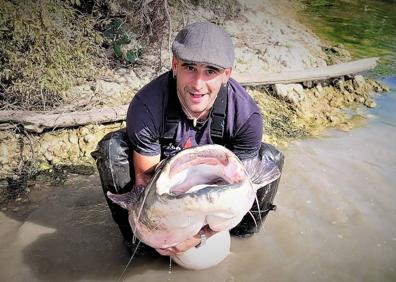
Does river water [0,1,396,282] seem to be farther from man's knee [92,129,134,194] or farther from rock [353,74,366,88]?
rock [353,74,366,88]

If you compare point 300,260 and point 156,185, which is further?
point 300,260

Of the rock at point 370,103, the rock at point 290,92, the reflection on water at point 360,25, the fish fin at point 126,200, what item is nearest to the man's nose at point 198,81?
the fish fin at point 126,200

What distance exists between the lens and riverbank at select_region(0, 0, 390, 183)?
3.89 m

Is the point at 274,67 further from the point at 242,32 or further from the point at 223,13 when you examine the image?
the point at 223,13

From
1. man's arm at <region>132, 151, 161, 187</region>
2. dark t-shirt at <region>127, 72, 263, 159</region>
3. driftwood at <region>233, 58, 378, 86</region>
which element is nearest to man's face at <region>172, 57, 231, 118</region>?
dark t-shirt at <region>127, 72, 263, 159</region>

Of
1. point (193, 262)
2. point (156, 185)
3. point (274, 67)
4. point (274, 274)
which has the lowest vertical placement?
point (274, 274)

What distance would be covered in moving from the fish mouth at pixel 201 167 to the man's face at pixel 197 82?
59 centimetres

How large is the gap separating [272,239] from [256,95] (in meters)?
2.59

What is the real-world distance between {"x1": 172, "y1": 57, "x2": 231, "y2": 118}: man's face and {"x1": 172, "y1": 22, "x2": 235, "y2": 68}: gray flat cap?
0.25 feet

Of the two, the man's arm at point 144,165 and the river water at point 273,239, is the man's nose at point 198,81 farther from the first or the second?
the river water at point 273,239

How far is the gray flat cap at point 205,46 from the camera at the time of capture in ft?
6.70

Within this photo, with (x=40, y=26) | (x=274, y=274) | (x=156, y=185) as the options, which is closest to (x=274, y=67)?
(x=40, y=26)

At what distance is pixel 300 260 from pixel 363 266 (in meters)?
0.49

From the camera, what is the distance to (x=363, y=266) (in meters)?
3.06
